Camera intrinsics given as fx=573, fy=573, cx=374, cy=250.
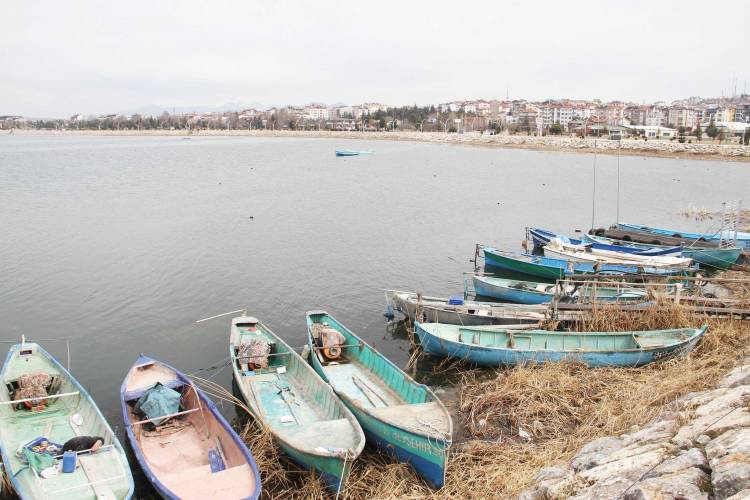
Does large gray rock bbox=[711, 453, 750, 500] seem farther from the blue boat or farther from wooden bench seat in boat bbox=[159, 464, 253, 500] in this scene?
the blue boat

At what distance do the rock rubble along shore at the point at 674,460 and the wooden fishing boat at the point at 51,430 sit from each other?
7243 mm

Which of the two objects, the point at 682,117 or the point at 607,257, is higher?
the point at 682,117

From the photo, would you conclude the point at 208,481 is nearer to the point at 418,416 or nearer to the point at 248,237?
the point at 418,416

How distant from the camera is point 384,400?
43.2ft

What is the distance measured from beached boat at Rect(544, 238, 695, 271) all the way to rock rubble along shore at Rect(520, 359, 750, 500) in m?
14.3

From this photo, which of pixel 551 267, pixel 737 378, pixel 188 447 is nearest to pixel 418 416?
pixel 188 447

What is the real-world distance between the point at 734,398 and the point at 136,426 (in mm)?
10981

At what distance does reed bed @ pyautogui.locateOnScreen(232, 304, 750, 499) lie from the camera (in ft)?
33.6

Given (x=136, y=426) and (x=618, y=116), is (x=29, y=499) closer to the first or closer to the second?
(x=136, y=426)

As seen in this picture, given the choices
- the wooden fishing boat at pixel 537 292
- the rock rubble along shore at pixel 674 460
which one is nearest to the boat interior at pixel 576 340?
the wooden fishing boat at pixel 537 292

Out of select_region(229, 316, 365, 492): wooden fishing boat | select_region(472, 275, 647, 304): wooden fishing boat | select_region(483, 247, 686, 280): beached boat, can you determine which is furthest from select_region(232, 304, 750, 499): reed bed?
select_region(483, 247, 686, 280): beached boat

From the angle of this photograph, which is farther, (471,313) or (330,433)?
(471,313)

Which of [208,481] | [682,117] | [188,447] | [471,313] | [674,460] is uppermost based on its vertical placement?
[682,117]

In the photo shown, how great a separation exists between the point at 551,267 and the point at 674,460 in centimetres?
1793
